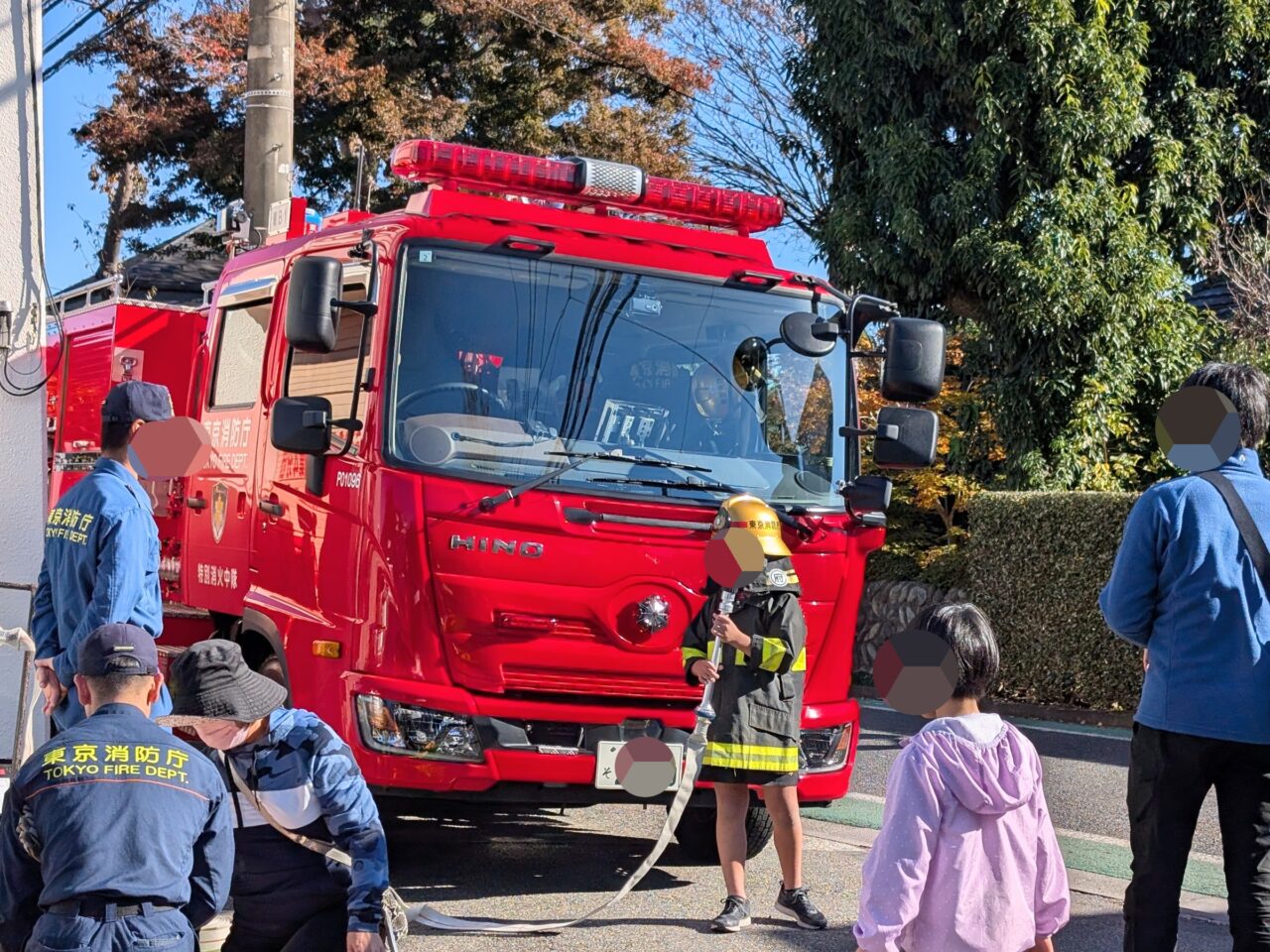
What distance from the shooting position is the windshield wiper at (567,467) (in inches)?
238

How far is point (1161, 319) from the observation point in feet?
60.5

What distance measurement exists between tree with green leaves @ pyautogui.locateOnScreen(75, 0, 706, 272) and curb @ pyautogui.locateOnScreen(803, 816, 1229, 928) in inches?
655

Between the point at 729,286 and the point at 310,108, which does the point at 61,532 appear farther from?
the point at 310,108

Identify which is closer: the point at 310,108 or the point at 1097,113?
the point at 1097,113

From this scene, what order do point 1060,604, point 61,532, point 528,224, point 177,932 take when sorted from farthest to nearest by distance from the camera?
point 1060,604
point 528,224
point 61,532
point 177,932

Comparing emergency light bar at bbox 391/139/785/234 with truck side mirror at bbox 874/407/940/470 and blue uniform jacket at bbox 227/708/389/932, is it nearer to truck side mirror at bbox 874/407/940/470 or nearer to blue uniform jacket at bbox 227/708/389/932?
truck side mirror at bbox 874/407/940/470

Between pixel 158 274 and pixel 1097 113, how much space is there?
13457 millimetres

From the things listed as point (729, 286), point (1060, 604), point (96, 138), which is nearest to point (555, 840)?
point (729, 286)

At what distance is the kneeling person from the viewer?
11.9 ft

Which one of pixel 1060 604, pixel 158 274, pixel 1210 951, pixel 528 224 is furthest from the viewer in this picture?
pixel 158 274

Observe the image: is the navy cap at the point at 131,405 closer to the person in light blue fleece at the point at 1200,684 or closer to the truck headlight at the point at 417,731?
the truck headlight at the point at 417,731

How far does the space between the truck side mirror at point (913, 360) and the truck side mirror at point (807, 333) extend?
293 mm

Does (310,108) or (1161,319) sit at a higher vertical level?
(310,108)

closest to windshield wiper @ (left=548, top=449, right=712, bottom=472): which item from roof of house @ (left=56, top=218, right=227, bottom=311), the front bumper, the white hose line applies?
the front bumper
